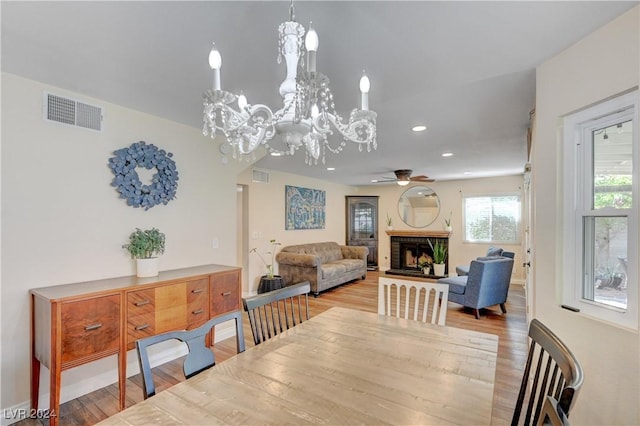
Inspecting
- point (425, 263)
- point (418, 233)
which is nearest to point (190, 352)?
point (425, 263)

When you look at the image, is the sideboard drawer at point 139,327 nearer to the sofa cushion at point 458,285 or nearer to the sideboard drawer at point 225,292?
the sideboard drawer at point 225,292

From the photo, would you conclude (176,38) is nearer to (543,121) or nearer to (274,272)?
(543,121)

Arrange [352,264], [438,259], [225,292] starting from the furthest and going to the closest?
[438,259], [352,264], [225,292]

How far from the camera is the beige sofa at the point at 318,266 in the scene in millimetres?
5398

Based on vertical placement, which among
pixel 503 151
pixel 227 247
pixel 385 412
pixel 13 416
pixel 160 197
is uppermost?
pixel 503 151

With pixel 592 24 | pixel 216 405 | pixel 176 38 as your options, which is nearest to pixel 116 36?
pixel 176 38

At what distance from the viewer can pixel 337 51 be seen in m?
1.74

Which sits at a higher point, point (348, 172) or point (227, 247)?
point (348, 172)

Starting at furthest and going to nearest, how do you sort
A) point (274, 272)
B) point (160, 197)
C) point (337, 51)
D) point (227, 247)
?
point (274, 272), point (227, 247), point (160, 197), point (337, 51)

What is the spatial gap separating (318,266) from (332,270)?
447mm

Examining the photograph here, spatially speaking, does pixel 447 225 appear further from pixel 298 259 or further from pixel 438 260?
pixel 298 259

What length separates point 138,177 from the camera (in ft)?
8.86

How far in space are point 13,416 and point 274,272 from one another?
396cm

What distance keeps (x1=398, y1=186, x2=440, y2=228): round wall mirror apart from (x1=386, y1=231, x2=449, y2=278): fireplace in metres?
0.39
